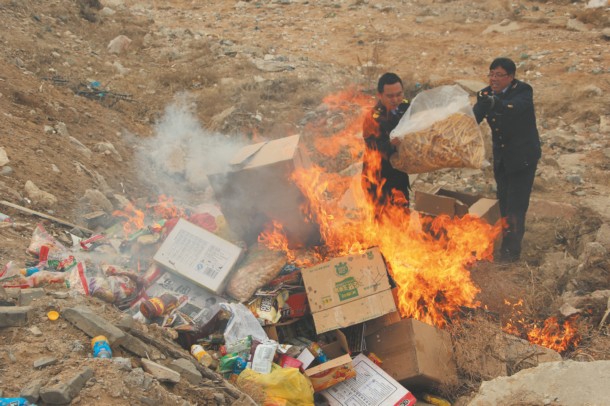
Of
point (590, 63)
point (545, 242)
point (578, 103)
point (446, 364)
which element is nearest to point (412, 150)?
point (446, 364)

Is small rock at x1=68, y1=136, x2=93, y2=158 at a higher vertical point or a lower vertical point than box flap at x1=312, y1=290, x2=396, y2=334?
higher

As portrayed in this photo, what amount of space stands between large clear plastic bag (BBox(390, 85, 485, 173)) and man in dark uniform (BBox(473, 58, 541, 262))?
60cm

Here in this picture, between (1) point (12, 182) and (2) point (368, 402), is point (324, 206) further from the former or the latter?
(1) point (12, 182)

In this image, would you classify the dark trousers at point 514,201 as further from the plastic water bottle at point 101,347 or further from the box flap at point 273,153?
the plastic water bottle at point 101,347

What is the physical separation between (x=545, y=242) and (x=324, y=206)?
8.09ft

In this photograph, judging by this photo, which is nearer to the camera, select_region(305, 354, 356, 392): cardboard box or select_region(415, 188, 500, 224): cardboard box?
select_region(305, 354, 356, 392): cardboard box

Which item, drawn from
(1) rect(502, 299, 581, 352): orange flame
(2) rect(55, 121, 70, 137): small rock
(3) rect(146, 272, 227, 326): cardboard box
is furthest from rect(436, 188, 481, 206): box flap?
(2) rect(55, 121, 70, 137): small rock

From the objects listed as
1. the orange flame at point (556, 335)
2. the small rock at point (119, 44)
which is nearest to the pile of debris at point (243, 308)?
the orange flame at point (556, 335)

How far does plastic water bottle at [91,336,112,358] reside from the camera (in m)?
2.70

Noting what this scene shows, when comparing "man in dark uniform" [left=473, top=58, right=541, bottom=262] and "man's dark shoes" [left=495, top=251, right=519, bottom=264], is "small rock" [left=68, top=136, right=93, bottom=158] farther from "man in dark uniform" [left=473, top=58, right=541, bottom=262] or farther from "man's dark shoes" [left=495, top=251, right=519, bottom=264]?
"man's dark shoes" [left=495, top=251, right=519, bottom=264]

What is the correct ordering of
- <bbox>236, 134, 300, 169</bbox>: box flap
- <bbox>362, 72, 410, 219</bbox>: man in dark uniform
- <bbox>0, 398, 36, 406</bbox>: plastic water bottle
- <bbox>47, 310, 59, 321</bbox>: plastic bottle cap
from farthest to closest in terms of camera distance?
<bbox>362, 72, 410, 219</bbox>: man in dark uniform
<bbox>236, 134, 300, 169</bbox>: box flap
<bbox>47, 310, 59, 321</bbox>: plastic bottle cap
<bbox>0, 398, 36, 406</bbox>: plastic water bottle

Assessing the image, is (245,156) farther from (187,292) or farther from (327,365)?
(327,365)

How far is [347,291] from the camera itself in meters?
3.74

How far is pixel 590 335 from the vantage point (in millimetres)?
3789
